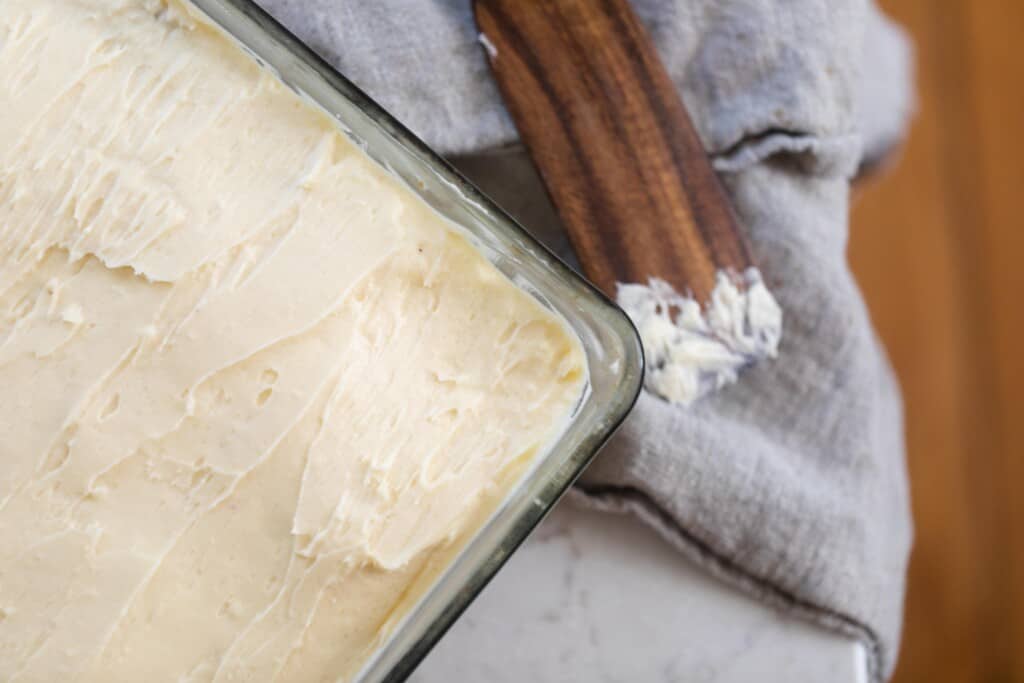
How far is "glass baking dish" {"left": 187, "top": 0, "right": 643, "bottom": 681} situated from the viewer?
0.53m

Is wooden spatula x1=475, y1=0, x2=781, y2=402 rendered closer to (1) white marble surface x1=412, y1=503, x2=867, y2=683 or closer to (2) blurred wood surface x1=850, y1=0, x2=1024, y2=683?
(1) white marble surface x1=412, y1=503, x2=867, y2=683

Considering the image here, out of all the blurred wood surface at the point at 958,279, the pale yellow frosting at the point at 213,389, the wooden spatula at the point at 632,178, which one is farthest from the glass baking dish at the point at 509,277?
the blurred wood surface at the point at 958,279

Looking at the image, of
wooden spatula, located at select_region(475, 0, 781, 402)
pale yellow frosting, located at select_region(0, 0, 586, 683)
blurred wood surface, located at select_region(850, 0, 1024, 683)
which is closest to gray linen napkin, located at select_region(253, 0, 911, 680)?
wooden spatula, located at select_region(475, 0, 781, 402)

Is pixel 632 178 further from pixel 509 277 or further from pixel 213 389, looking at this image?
pixel 213 389

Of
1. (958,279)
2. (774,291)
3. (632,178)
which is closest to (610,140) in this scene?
(632,178)

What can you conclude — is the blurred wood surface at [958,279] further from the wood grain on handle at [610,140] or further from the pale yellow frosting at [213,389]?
the pale yellow frosting at [213,389]

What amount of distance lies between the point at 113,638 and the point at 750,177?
52 cm

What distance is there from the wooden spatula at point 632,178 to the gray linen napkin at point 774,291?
0.06ft

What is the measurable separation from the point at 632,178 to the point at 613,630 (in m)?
0.33

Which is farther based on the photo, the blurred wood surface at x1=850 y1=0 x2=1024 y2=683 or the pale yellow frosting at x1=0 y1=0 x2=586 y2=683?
the blurred wood surface at x1=850 y1=0 x2=1024 y2=683

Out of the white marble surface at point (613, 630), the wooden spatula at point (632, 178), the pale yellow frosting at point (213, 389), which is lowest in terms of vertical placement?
the white marble surface at point (613, 630)

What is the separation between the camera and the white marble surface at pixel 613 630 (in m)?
0.71

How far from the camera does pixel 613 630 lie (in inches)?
28.0

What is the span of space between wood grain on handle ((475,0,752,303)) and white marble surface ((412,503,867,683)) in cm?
20
